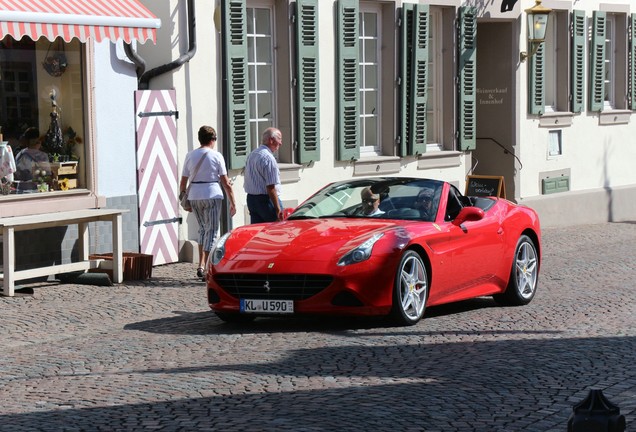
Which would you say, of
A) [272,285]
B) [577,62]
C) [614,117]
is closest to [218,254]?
[272,285]

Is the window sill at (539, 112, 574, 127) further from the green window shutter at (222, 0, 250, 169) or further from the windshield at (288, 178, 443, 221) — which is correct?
the windshield at (288, 178, 443, 221)

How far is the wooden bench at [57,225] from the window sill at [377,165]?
18.0 ft

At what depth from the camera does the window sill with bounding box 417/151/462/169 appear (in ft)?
71.5

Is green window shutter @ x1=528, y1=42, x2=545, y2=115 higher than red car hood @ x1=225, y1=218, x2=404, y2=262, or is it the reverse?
green window shutter @ x1=528, y1=42, x2=545, y2=115

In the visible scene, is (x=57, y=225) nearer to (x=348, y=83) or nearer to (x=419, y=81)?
(x=348, y=83)

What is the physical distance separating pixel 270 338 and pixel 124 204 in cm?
617

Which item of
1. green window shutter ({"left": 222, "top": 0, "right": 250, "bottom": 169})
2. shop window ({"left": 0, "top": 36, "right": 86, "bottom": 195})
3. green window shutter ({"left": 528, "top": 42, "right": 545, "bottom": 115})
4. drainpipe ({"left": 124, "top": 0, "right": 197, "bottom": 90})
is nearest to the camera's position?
shop window ({"left": 0, "top": 36, "right": 86, "bottom": 195})

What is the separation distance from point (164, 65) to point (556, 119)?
1018 cm

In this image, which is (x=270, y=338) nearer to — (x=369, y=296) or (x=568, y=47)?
(x=369, y=296)

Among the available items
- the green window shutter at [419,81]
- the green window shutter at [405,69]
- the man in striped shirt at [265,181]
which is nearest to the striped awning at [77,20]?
the man in striped shirt at [265,181]

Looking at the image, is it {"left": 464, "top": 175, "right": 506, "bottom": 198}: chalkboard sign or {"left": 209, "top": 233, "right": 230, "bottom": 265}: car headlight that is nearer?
{"left": 209, "top": 233, "right": 230, "bottom": 265}: car headlight

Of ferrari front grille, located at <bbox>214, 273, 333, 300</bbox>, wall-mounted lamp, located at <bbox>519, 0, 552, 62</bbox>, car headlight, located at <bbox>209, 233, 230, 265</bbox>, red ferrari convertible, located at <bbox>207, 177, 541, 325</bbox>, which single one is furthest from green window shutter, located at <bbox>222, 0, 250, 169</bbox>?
wall-mounted lamp, located at <bbox>519, 0, 552, 62</bbox>

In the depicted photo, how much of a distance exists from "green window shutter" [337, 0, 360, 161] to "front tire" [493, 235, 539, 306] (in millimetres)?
6557

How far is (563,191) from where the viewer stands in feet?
82.9
